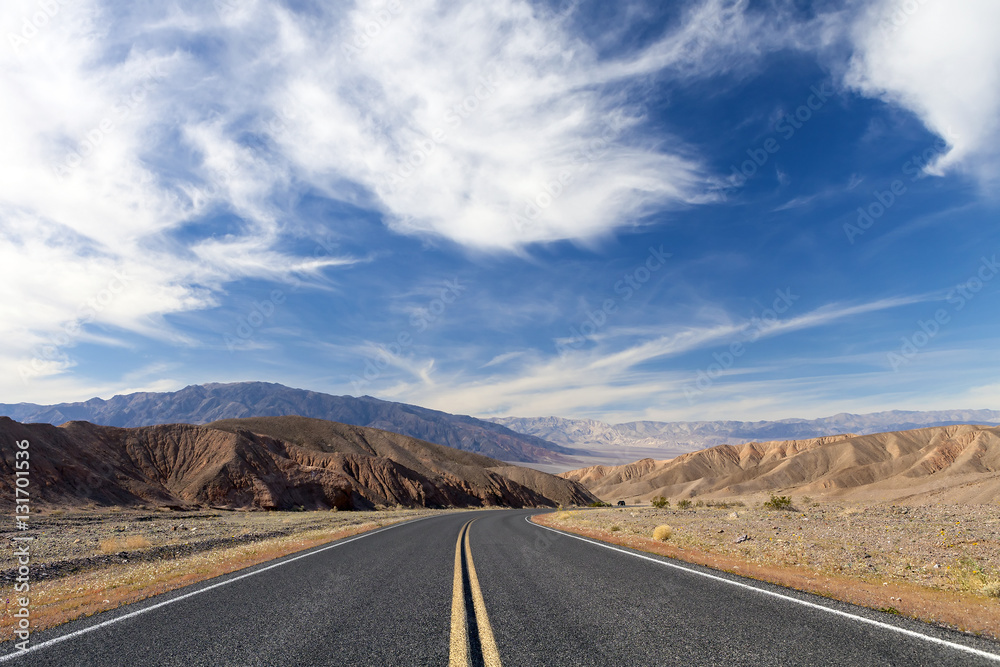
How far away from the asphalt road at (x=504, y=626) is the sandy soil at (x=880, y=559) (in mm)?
1037

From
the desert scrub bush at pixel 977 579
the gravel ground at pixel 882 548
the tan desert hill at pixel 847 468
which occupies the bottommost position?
the tan desert hill at pixel 847 468

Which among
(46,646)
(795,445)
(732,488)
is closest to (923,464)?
(732,488)

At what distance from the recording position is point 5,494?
4381cm

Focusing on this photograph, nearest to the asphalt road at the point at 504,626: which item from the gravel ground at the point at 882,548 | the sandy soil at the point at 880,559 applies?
the sandy soil at the point at 880,559

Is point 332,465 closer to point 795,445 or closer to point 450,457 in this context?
point 450,457

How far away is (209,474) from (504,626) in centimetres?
7814

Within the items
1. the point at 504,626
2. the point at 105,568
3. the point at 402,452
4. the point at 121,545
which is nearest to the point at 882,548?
the point at 504,626

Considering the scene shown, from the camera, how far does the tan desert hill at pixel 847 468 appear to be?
264ft

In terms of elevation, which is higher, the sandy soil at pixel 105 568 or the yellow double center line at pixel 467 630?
the yellow double center line at pixel 467 630

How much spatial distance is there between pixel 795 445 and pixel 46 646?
180 m

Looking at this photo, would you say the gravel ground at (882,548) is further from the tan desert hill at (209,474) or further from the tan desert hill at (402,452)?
the tan desert hill at (402,452)

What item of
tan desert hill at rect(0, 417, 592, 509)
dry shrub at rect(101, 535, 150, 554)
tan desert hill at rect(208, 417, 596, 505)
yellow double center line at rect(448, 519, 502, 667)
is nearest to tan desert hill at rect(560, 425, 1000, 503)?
tan desert hill at rect(208, 417, 596, 505)

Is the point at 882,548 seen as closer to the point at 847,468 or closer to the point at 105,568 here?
the point at 105,568

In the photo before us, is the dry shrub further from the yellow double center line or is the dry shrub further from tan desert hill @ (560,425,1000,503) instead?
tan desert hill @ (560,425,1000,503)
